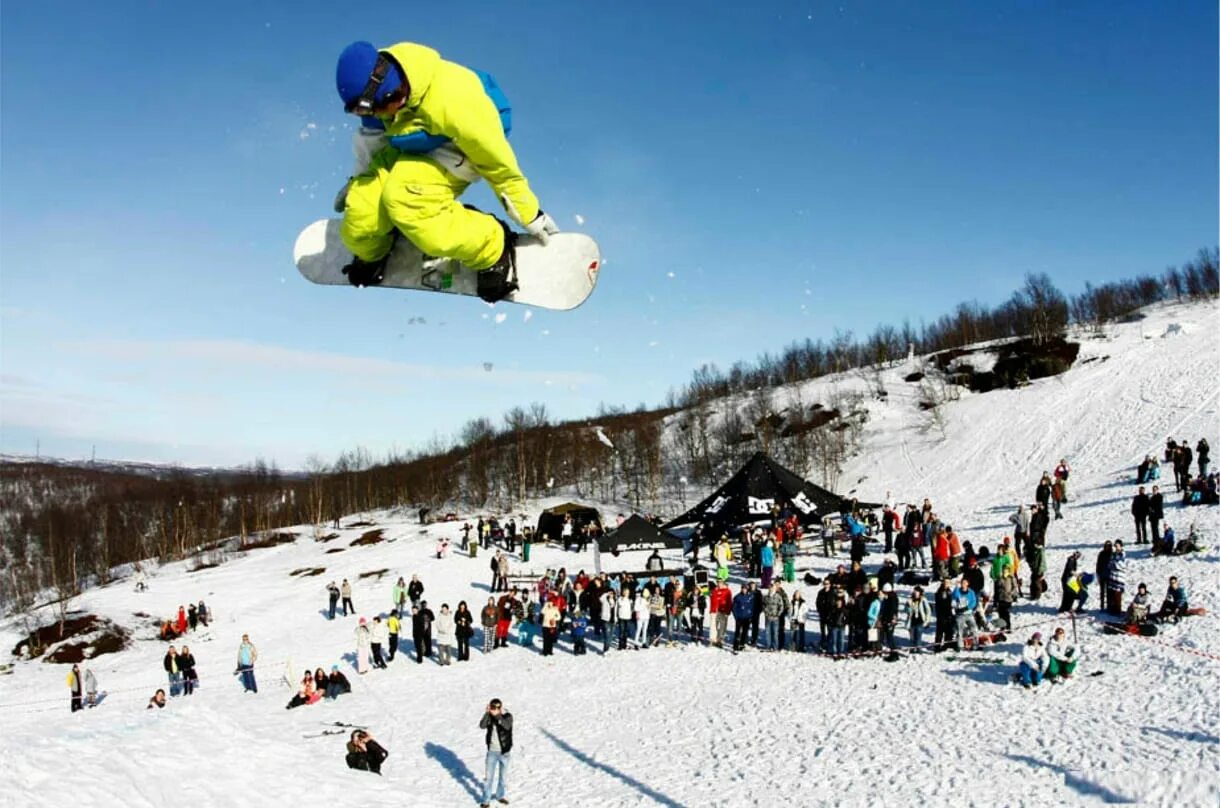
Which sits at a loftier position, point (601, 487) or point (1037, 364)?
point (1037, 364)

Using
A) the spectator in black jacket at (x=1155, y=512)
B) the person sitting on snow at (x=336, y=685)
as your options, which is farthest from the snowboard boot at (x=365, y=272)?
the spectator in black jacket at (x=1155, y=512)

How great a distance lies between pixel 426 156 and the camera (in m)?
3.78

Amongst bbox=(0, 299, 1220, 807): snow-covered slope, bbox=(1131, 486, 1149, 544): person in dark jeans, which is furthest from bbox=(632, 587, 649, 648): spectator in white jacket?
bbox=(1131, 486, 1149, 544): person in dark jeans

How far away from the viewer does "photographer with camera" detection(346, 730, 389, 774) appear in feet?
37.3

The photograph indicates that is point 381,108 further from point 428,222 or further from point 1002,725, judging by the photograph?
point 1002,725

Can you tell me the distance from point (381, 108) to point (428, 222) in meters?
0.57

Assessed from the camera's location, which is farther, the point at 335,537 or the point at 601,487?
the point at 601,487

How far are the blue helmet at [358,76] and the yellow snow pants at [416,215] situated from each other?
447mm

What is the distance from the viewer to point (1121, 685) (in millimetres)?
11375

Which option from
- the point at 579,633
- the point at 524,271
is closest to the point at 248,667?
the point at 579,633

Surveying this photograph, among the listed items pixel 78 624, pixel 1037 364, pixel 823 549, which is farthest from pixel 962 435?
pixel 78 624

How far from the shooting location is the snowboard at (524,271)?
4727 mm

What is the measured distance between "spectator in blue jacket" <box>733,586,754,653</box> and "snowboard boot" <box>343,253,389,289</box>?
521 inches

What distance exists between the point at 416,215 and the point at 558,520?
1430 inches
